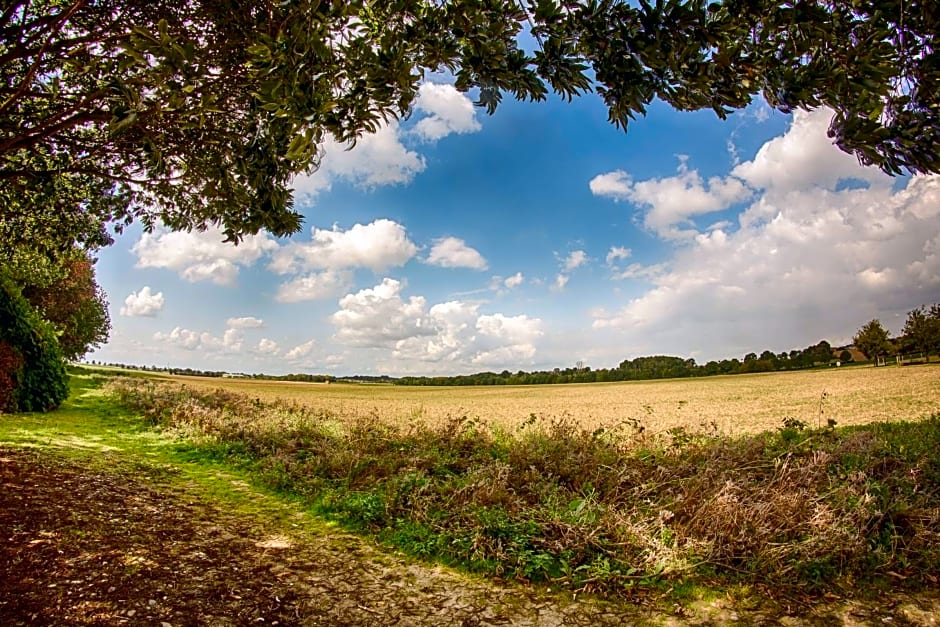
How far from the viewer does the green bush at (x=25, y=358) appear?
49.3 ft

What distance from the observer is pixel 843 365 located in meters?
69.6

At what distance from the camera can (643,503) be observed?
6.20 m

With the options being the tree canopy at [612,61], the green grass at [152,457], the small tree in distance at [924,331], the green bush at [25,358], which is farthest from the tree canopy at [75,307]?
the small tree in distance at [924,331]

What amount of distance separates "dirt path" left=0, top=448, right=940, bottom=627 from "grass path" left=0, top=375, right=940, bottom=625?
0.01m

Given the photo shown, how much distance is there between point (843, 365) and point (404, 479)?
8217 cm

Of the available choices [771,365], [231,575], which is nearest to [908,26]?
[231,575]

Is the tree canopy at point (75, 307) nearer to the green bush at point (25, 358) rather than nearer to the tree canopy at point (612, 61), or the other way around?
the green bush at point (25, 358)

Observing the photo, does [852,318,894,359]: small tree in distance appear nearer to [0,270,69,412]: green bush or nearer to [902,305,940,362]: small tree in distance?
[902,305,940,362]: small tree in distance

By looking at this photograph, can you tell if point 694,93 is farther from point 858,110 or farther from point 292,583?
point 292,583

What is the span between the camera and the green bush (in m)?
15.0

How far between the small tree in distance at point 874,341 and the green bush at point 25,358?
7910 centimetres

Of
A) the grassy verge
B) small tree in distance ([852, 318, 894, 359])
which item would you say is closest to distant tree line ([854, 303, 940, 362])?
small tree in distance ([852, 318, 894, 359])

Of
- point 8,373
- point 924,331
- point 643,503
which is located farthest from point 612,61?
point 924,331

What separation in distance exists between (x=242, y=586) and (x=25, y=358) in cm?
1621
